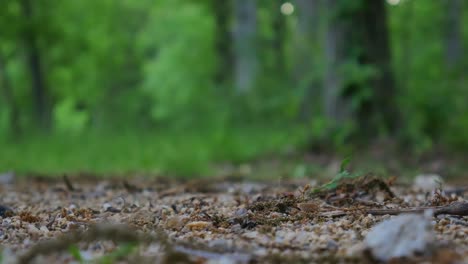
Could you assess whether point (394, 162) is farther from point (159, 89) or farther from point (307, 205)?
point (159, 89)

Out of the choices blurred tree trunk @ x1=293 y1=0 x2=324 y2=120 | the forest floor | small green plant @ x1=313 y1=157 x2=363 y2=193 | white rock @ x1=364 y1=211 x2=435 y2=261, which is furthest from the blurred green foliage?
white rock @ x1=364 y1=211 x2=435 y2=261

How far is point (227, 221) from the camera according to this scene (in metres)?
2.45

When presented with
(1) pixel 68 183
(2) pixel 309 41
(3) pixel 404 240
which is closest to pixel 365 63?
(2) pixel 309 41

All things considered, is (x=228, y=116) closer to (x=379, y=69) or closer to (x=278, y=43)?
(x=379, y=69)

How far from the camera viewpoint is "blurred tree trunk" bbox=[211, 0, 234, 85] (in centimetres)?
1989

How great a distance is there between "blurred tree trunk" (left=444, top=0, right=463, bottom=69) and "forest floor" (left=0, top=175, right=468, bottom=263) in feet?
58.9

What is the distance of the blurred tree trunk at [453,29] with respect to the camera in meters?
20.2

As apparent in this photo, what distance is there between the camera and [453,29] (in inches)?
848

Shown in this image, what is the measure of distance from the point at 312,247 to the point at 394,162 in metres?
4.78

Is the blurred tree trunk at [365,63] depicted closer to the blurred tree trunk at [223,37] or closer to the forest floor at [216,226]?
the forest floor at [216,226]

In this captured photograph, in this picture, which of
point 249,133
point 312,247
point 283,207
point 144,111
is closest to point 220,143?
point 249,133

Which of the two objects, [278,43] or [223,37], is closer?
[278,43]

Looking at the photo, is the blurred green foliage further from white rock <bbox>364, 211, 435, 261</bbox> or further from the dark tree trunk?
white rock <bbox>364, 211, 435, 261</bbox>

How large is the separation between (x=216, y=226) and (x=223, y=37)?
723 inches
